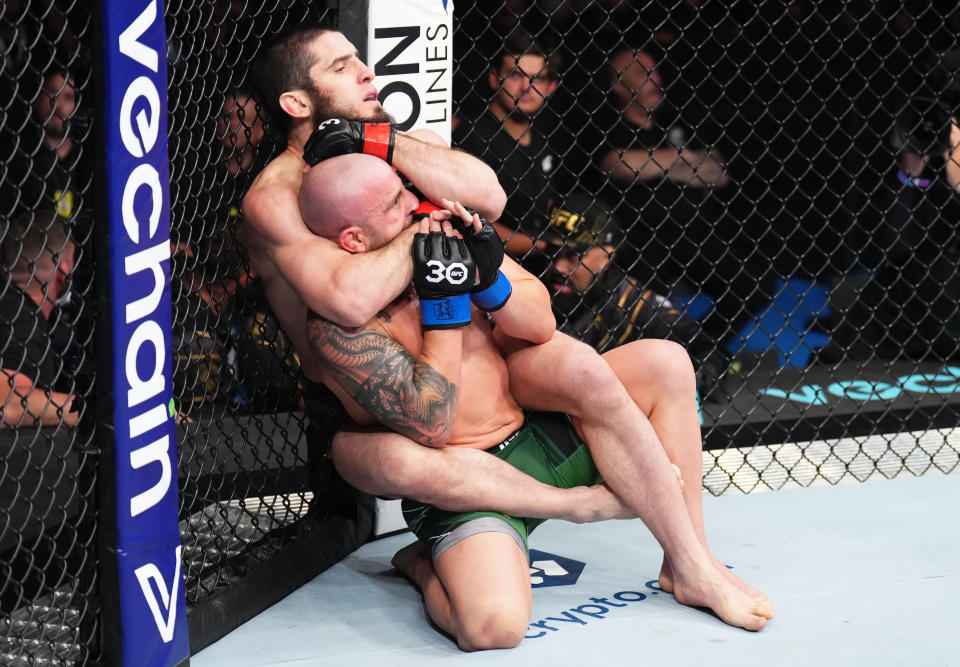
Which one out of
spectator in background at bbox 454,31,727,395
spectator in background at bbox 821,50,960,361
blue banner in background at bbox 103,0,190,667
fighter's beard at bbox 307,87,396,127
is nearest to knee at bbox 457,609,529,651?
blue banner in background at bbox 103,0,190,667

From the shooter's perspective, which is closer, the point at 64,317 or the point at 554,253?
the point at 64,317

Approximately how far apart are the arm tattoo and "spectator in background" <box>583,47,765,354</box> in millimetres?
1746

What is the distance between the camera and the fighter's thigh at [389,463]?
6.73 ft

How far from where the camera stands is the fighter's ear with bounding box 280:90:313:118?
2105 mm

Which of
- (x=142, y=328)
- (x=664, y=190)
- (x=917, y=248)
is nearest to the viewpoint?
(x=142, y=328)

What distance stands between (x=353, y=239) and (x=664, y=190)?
2.09 m

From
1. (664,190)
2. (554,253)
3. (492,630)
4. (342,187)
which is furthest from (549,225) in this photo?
(492,630)

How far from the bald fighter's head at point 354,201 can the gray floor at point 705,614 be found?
2.29 ft

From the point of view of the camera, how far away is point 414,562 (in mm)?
2246

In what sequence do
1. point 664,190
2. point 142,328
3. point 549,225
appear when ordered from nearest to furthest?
point 142,328 < point 549,225 < point 664,190

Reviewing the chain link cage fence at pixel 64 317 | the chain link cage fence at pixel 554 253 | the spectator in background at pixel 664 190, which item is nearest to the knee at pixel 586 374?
the chain link cage fence at pixel 554 253

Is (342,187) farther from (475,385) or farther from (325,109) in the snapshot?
(475,385)

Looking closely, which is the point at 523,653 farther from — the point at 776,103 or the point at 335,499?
the point at 776,103

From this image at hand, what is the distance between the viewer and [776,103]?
14.2ft
